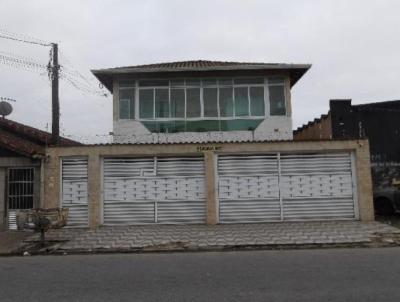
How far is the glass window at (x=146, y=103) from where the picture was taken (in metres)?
21.0

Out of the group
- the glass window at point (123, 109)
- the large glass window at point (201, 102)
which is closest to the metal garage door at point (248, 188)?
the large glass window at point (201, 102)

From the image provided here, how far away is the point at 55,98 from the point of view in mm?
21141

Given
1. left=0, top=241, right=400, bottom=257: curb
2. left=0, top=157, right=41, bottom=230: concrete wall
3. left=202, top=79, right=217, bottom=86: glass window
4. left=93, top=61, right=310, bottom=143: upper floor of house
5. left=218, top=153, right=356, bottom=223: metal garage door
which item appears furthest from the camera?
left=202, top=79, right=217, bottom=86: glass window

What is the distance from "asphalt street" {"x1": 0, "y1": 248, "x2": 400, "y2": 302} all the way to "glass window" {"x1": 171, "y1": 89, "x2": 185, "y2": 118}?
1000 centimetres

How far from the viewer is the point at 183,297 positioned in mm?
6898

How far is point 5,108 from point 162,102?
8.62 metres

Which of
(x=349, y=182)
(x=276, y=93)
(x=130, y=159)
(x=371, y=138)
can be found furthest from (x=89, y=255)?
(x=371, y=138)

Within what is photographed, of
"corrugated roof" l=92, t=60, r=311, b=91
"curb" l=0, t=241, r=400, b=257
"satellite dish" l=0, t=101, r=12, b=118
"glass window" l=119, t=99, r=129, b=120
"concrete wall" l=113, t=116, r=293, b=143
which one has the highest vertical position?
"corrugated roof" l=92, t=60, r=311, b=91

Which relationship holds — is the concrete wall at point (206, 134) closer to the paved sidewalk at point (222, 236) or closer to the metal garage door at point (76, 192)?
the metal garage door at point (76, 192)

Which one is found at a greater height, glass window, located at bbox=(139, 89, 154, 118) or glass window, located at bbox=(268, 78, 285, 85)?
glass window, located at bbox=(268, 78, 285, 85)

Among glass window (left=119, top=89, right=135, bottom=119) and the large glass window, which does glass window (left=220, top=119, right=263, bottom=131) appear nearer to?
the large glass window

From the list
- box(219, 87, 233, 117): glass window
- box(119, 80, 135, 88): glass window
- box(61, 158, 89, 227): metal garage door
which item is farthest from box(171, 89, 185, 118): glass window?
box(61, 158, 89, 227): metal garage door

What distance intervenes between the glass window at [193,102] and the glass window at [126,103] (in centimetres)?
228

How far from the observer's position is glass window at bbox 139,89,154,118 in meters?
21.0
